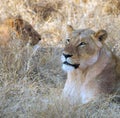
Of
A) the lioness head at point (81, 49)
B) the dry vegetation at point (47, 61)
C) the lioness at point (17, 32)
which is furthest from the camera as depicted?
the lioness at point (17, 32)

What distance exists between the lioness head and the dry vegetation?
296 mm

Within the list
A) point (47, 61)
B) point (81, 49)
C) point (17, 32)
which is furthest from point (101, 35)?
point (17, 32)

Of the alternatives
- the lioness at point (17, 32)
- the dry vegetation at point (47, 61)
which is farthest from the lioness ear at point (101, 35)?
the lioness at point (17, 32)

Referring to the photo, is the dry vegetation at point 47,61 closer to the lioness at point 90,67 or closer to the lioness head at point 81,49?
the lioness at point 90,67

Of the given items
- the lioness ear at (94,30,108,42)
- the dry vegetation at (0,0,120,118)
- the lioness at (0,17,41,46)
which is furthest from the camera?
the lioness at (0,17,41,46)

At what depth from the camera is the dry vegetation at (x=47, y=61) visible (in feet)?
12.0

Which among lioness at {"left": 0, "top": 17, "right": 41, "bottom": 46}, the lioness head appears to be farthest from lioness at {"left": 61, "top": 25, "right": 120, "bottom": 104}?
lioness at {"left": 0, "top": 17, "right": 41, "bottom": 46}

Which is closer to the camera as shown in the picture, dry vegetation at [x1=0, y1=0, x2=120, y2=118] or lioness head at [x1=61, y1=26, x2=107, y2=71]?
dry vegetation at [x1=0, y1=0, x2=120, y2=118]

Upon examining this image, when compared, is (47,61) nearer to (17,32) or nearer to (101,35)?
(17,32)

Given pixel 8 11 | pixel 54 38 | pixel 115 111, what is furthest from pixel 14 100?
pixel 8 11

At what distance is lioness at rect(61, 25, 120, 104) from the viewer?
13.4ft

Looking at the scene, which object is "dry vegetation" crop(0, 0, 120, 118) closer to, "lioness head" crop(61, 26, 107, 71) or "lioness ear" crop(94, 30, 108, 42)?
"lioness head" crop(61, 26, 107, 71)

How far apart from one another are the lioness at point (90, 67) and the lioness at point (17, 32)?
4.16 ft

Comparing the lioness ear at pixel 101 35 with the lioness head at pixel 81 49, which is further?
the lioness ear at pixel 101 35
